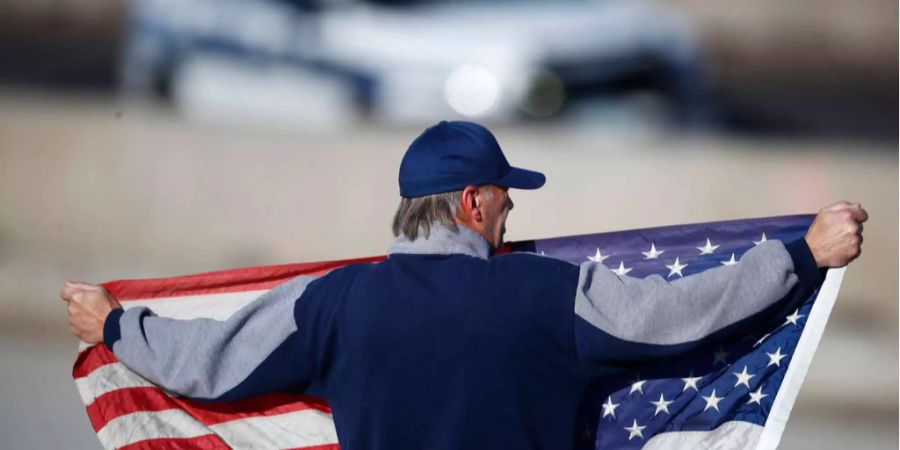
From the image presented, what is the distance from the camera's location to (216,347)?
7.82 feet

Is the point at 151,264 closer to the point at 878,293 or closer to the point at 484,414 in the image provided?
the point at 484,414

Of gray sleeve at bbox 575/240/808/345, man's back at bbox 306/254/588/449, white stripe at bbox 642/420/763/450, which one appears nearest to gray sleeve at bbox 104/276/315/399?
man's back at bbox 306/254/588/449

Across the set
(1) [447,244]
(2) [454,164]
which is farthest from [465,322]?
(2) [454,164]

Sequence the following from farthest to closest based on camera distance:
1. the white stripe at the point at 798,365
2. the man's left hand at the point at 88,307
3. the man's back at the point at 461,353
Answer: the man's left hand at the point at 88,307, the white stripe at the point at 798,365, the man's back at the point at 461,353

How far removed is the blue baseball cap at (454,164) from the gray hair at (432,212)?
0.02 m

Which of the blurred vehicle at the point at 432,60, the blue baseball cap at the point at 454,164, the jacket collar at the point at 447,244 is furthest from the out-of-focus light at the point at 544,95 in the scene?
the jacket collar at the point at 447,244

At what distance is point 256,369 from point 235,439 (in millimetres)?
414

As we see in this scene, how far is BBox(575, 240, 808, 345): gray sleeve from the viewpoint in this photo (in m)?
2.17

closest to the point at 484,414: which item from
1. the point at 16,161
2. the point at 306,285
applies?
the point at 306,285

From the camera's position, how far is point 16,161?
11.7 feet

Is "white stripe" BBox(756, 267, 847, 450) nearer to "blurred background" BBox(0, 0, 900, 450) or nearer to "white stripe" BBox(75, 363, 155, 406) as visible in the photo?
"blurred background" BBox(0, 0, 900, 450)

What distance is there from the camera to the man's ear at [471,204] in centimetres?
231

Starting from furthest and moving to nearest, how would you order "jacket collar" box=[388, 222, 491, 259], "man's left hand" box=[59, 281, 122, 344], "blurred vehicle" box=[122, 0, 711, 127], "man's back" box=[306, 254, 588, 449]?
"blurred vehicle" box=[122, 0, 711, 127] → "man's left hand" box=[59, 281, 122, 344] → "jacket collar" box=[388, 222, 491, 259] → "man's back" box=[306, 254, 588, 449]

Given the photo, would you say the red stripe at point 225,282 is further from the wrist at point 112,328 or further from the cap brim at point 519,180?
the cap brim at point 519,180
